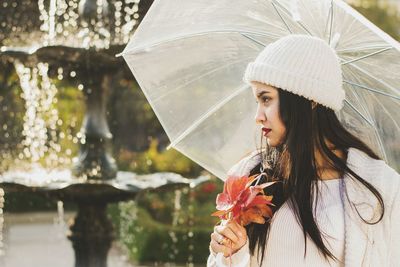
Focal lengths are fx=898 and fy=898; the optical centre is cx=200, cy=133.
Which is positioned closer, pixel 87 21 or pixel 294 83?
pixel 294 83

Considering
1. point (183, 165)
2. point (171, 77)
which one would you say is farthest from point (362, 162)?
point (183, 165)

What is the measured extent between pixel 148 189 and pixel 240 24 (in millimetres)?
2125

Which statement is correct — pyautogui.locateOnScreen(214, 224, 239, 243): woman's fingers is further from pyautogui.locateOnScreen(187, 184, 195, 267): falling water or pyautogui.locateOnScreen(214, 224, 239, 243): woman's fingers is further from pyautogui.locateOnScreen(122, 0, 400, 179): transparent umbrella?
pyautogui.locateOnScreen(187, 184, 195, 267): falling water

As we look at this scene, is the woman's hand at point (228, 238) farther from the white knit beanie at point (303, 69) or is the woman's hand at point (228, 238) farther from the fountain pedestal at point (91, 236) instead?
the fountain pedestal at point (91, 236)

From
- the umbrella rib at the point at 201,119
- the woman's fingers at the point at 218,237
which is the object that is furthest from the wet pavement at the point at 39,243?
the woman's fingers at the point at 218,237

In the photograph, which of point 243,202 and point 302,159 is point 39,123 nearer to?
point 302,159

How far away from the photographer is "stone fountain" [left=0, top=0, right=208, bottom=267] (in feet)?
17.7

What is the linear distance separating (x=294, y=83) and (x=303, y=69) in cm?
7

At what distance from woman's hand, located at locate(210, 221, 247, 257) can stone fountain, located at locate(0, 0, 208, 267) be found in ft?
8.38

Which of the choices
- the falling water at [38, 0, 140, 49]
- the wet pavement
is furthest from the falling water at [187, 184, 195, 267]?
the falling water at [38, 0, 140, 49]

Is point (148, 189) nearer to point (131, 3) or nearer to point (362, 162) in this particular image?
point (131, 3)

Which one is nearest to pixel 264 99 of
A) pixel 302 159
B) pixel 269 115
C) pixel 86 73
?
pixel 269 115

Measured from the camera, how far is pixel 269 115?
9.50 ft

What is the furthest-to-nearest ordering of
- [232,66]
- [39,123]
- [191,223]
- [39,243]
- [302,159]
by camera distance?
[39,243] < [39,123] < [191,223] < [232,66] < [302,159]
